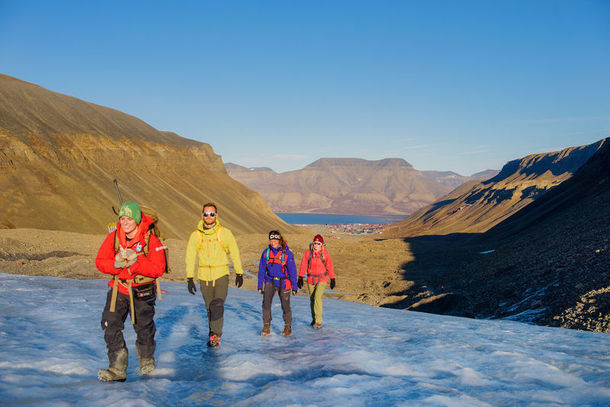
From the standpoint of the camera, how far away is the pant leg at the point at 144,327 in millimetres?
5203

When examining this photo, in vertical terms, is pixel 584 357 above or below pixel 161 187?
below

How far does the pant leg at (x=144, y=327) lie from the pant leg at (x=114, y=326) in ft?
0.55

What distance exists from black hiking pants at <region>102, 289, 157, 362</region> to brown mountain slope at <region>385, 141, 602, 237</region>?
250 feet

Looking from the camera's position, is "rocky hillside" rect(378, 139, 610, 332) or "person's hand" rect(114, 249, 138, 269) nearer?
"person's hand" rect(114, 249, 138, 269)

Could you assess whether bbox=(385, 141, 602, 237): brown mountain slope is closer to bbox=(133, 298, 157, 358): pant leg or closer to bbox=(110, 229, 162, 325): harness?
bbox=(133, 298, 157, 358): pant leg

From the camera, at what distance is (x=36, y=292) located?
10.4 m

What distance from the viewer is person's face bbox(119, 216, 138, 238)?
4984 mm

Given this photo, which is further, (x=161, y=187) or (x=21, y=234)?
(x=161, y=187)

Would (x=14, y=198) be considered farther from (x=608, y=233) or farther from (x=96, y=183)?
(x=608, y=233)

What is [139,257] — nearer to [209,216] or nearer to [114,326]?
[114,326]

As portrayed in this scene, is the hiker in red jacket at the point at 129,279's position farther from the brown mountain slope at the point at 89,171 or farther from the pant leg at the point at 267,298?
the brown mountain slope at the point at 89,171

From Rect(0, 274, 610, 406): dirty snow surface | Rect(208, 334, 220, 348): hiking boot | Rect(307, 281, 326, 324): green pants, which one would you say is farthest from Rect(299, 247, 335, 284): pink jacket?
Rect(208, 334, 220, 348): hiking boot

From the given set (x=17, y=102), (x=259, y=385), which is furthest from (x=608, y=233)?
(x=17, y=102)

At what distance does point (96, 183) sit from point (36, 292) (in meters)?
48.7
